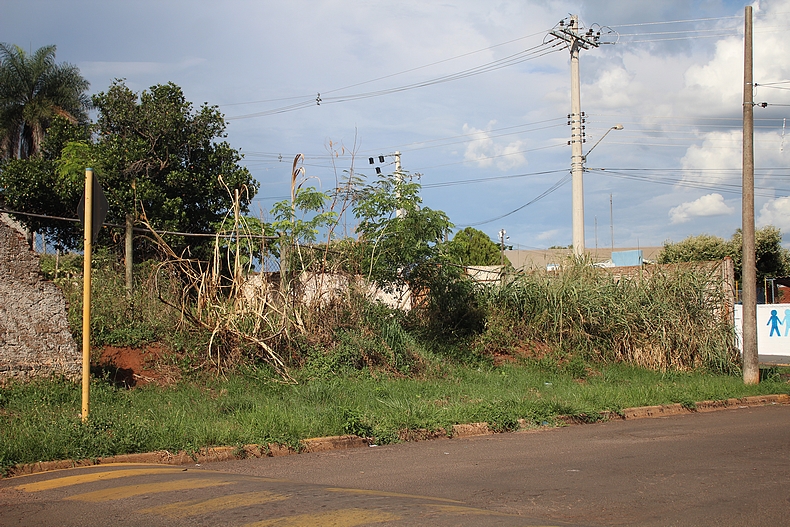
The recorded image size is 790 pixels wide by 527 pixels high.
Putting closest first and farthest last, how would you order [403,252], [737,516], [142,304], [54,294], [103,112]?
[737,516] → [54,294] → [142,304] → [403,252] → [103,112]

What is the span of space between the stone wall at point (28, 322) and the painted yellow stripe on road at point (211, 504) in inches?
247

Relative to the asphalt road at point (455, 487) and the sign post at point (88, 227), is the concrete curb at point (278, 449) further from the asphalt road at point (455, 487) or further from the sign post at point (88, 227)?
the sign post at point (88, 227)

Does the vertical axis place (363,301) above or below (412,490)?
above

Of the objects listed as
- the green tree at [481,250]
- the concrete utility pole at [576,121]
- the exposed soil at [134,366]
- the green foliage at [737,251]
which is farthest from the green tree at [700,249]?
the exposed soil at [134,366]

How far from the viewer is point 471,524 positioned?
451 centimetres

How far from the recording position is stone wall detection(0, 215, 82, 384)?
407 inches

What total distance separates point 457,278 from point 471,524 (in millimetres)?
11276

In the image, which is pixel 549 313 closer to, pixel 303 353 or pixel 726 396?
pixel 726 396

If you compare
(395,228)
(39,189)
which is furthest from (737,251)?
(39,189)

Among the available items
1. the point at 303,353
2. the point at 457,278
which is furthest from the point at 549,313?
the point at 303,353

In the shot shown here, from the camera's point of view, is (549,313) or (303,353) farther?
(549,313)

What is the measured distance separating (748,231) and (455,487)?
1221cm

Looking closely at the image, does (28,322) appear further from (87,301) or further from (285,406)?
(285,406)

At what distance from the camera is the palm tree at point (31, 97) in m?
28.8
